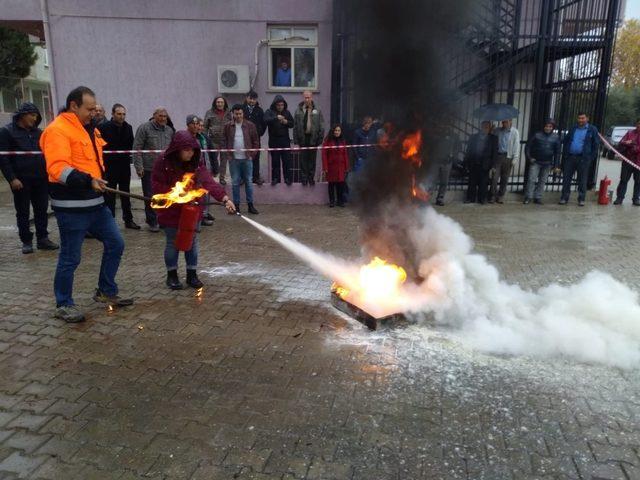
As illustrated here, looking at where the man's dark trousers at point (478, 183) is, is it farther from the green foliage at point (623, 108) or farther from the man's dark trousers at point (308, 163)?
the green foliage at point (623, 108)

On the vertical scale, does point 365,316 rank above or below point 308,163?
below

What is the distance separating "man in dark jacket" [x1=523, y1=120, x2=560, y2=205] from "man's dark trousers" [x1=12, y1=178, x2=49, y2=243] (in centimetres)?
981

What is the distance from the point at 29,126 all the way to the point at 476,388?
6505 mm

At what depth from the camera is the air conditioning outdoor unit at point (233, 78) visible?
12018 millimetres

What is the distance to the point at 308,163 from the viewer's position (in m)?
11.0

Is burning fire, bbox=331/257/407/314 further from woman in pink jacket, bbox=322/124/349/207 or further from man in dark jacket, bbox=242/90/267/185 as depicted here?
man in dark jacket, bbox=242/90/267/185

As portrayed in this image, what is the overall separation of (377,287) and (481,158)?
23.2 ft

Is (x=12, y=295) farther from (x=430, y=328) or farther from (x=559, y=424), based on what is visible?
(x=559, y=424)

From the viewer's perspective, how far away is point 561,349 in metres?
4.09

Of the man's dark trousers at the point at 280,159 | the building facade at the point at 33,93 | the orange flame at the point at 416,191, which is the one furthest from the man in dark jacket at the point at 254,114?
the building facade at the point at 33,93

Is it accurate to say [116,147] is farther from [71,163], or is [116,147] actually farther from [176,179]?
[71,163]

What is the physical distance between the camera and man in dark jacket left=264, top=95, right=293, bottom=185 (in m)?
10.7

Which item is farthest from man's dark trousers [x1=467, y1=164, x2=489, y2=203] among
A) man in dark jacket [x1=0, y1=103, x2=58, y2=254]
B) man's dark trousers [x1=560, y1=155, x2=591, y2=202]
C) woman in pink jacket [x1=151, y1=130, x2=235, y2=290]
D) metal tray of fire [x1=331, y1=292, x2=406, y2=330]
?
man in dark jacket [x1=0, y1=103, x2=58, y2=254]

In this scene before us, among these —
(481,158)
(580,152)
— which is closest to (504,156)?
(481,158)
